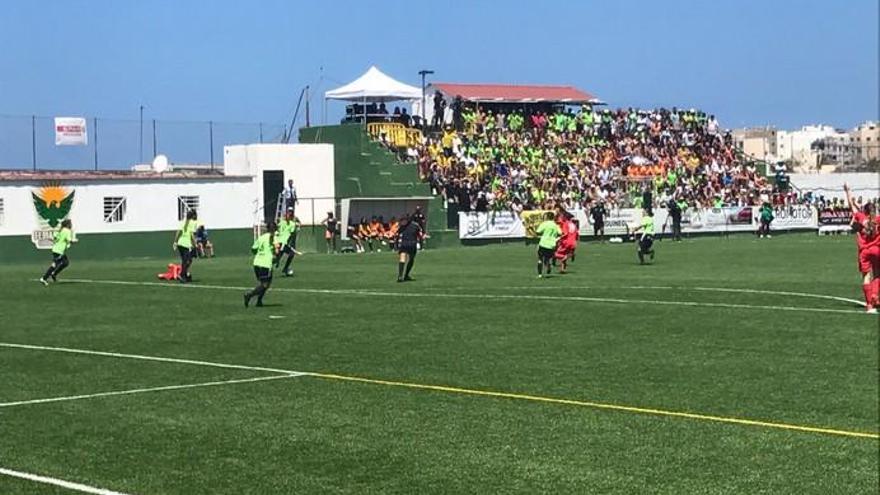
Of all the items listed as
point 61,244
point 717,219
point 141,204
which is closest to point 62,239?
point 61,244

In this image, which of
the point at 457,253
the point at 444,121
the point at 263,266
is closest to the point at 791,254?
the point at 457,253

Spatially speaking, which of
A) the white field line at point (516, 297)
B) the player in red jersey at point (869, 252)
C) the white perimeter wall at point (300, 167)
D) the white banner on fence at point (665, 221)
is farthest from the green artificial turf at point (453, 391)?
the white banner on fence at point (665, 221)

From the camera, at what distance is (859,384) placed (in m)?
13.5

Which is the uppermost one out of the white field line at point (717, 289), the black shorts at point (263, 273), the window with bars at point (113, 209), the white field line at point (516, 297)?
the window with bars at point (113, 209)

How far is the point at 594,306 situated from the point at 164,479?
1509 cm

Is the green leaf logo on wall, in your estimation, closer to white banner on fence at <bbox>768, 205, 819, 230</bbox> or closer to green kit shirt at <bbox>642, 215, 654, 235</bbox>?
green kit shirt at <bbox>642, 215, 654, 235</bbox>

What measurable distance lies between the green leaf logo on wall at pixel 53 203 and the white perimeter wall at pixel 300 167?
8.92 metres

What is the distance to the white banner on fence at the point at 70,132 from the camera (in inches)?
2169

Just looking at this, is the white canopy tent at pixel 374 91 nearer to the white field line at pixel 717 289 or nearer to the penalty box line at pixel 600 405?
the white field line at pixel 717 289

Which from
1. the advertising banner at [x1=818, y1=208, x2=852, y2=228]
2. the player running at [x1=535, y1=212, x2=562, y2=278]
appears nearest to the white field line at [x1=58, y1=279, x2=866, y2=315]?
the player running at [x1=535, y1=212, x2=562, y2=278]

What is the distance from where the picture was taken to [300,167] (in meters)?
57.7

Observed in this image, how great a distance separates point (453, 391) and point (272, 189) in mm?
43826

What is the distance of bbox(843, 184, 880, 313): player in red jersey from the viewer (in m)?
20.9

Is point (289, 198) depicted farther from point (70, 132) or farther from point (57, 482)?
point (57, 482)
